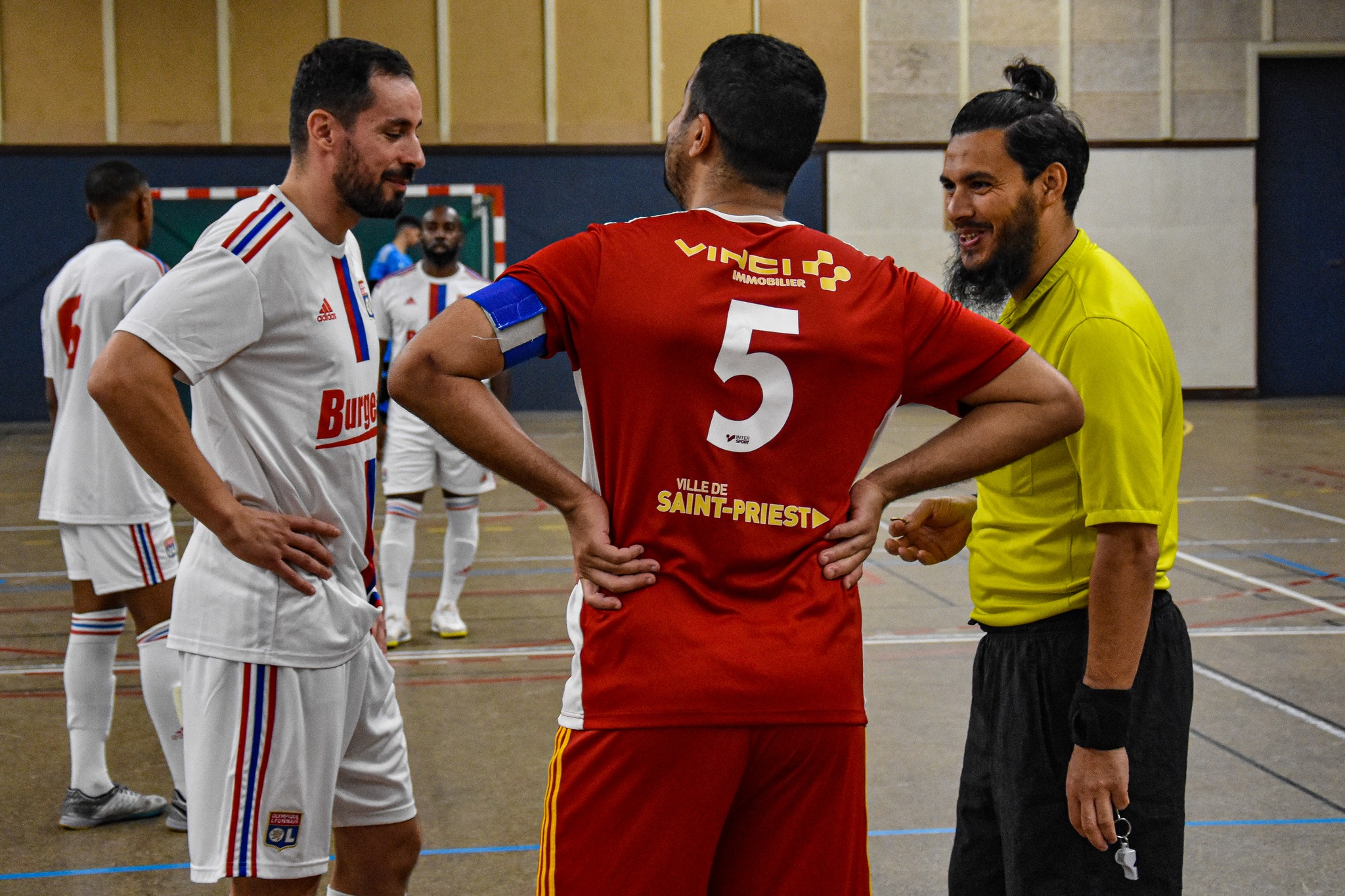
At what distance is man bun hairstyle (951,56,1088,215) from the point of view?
2521 mm

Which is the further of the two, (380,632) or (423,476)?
(423,476)

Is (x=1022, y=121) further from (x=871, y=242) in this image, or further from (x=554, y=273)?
(x=871, y=242)

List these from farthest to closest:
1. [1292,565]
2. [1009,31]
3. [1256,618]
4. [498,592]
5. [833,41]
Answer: [1009,31], [833,41], [1292,565], [498,592], [1256,618]

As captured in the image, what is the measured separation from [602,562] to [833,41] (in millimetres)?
17076

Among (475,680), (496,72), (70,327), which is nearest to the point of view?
(70,327)

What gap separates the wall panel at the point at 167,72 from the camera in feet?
54.7

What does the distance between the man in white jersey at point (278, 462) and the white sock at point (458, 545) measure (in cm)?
394

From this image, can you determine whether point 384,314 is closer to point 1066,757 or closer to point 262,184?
point 1066,757

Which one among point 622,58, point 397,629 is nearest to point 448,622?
point 397,629

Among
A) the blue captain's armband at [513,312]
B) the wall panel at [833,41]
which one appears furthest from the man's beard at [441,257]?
the wall panel at [833,41]

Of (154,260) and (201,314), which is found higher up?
(154,260)

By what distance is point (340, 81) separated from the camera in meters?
2.78

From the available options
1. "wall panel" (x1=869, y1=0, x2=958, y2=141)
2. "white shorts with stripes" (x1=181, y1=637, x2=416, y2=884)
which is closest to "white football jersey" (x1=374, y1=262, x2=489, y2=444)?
"white shorts with stripes" (x1=181, y1=637, x2=416, y2=884)

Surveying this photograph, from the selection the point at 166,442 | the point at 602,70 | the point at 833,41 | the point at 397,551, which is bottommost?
the point at 397,551
